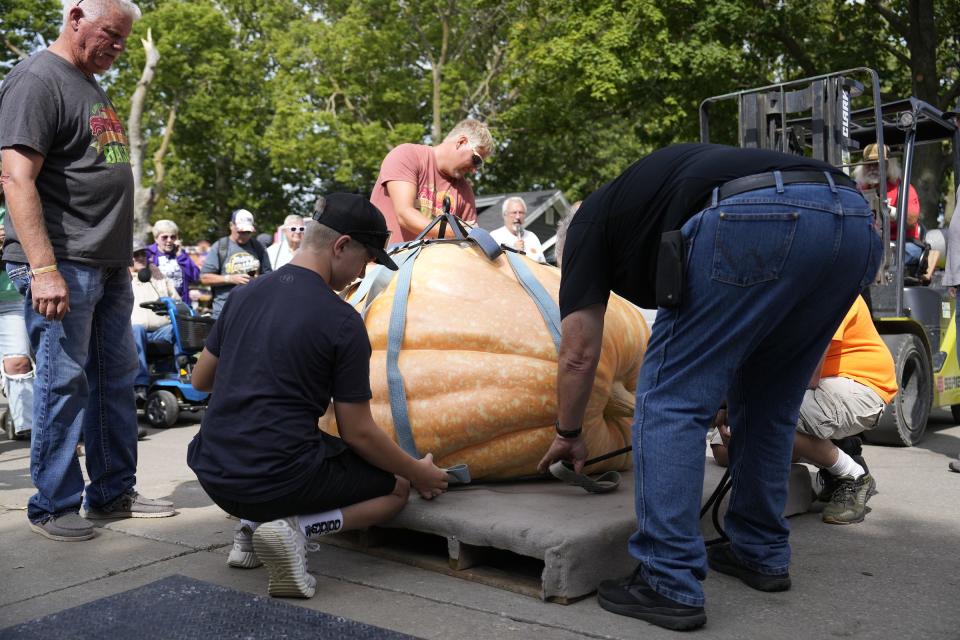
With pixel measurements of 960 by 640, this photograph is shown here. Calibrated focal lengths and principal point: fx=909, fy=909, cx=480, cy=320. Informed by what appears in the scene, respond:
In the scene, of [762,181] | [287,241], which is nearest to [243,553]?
[762,181]

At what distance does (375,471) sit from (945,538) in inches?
92.7

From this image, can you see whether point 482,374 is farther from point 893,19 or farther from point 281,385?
point 893,19

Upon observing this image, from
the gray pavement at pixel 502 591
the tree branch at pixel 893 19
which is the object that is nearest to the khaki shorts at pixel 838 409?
the gray pavement at pixel 502 591

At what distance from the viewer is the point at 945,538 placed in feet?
12.1

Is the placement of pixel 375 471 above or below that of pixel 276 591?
above

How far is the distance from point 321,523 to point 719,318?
1460 millimetres

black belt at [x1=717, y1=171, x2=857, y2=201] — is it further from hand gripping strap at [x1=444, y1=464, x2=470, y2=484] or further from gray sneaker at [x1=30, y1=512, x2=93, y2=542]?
gray sneaker at [x1=30, y1=512, x2=93, y2=542]

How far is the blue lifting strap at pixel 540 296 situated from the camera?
11.5 feet

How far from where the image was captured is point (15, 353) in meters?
5.62

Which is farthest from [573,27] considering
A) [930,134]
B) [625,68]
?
[930,134]

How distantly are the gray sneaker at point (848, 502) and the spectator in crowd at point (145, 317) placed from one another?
5.61m

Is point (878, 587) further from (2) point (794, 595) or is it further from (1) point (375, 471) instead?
(1) point (375, 471)

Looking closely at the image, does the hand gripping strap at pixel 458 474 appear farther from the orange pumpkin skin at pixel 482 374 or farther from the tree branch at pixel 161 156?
the tree branch at pixel 161 156

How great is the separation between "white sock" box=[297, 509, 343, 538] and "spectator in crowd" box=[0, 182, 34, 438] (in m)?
3.04
